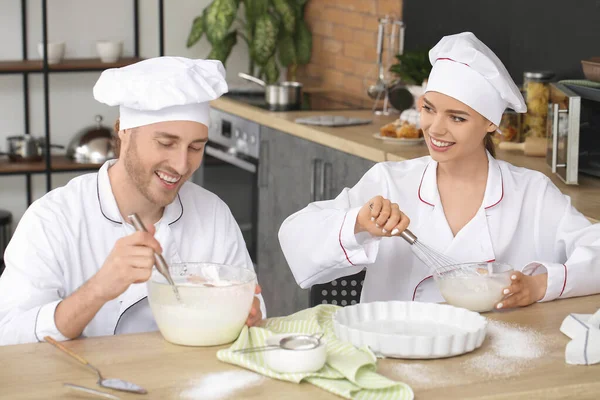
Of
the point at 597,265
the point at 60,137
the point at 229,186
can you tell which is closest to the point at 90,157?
the point at 60,137

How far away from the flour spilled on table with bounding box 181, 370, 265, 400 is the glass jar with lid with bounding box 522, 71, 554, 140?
77.8 inches

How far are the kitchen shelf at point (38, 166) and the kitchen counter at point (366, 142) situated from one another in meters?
0.81

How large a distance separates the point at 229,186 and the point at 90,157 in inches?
32.5

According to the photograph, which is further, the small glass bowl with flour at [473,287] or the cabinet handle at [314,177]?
the cabinet handle at [314,177]

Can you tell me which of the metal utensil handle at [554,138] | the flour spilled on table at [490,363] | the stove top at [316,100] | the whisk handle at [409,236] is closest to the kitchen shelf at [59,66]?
the stove top at [316,100]

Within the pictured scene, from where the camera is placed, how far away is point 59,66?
489cm

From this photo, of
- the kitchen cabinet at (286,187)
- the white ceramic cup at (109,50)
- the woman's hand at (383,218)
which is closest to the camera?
the woman's hand at (383,218)

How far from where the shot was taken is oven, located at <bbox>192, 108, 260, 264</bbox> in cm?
426

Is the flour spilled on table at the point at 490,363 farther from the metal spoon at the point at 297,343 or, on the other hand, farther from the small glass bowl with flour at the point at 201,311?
the small glass bowl with flour at the point at 201,311

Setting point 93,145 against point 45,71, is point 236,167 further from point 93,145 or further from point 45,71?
point 45,71

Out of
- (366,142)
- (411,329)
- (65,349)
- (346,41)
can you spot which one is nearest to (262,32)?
(346,41)

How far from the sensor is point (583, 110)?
2.90m

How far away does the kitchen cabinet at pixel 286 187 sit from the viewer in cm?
371

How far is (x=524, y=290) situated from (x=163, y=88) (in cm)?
83
